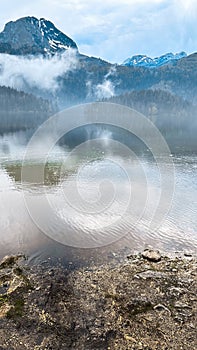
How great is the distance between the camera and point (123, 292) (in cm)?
1953

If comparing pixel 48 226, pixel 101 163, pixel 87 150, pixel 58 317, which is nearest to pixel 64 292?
pixel 58 317

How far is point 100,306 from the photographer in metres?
18.2

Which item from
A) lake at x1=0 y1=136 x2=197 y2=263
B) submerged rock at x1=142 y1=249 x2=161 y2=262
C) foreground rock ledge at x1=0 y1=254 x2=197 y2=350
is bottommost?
foreground rock ledge at x1=0 y1=254 x2=197 y2=350

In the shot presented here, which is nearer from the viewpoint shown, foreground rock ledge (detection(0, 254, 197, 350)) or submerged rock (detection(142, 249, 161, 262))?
foreground rock ledge (detection(0, 254, 197, 350))

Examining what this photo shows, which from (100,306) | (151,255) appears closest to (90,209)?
Result: (151,255)

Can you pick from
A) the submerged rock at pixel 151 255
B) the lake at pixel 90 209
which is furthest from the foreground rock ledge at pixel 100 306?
the lake at pixel 90 209

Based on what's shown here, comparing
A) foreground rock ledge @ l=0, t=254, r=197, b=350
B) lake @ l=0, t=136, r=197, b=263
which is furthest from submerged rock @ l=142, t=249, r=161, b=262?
lake @ l=0, t=136, r=197, b=263

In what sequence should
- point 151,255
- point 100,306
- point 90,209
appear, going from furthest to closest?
point 90,209 < point 151,255 < point 100,306

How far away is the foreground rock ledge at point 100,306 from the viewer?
51.1ft

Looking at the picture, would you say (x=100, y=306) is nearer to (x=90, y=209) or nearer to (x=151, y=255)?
(x=151, y=255)

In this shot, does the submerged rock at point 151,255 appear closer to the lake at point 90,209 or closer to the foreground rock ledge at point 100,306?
the foreground rock ledge at point 100,306

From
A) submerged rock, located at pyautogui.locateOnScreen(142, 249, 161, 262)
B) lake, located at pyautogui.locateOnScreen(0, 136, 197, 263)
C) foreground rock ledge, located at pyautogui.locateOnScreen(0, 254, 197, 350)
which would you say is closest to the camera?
foreground rock ledge, located at pyautogui.locateOnScreen(0, 254, 197, 350)

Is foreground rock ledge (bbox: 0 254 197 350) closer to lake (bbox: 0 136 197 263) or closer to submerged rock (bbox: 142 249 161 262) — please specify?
submerged rock (bbox: 142 249 161 262)

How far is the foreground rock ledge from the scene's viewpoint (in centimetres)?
1559
